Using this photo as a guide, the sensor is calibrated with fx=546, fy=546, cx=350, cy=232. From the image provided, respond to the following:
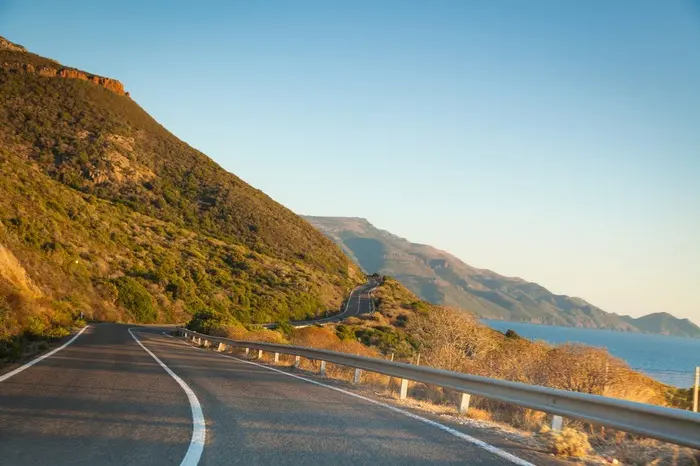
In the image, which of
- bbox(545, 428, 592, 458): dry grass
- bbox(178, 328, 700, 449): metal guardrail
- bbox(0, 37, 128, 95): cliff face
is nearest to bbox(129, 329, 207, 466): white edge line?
bbox(545, 428, 592, 458): dry grass

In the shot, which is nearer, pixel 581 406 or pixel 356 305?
pixel 581 406

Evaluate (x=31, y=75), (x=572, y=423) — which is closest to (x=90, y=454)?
(x=572, y=423)

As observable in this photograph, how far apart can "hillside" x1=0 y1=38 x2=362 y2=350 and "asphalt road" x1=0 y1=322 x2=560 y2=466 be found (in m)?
11.4

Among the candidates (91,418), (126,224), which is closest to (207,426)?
(91,418)

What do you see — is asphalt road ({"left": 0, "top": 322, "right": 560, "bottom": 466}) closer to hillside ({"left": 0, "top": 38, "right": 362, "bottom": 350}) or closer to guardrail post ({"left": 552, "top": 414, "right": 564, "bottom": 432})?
guardrail post ({"left": 552, "top": 414, "right": 564, "bottom": 432})

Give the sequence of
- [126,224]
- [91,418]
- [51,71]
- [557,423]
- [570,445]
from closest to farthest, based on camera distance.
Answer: [570,445], [91,418], [557,423], [126,224], [51,71]

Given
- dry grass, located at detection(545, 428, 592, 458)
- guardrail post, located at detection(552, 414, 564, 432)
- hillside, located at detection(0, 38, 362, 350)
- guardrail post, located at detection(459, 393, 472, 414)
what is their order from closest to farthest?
1. dry grass, located at detection(545, 428, 592, 458)
2. guardrail post, located at detection(552, 414, 564, 432)
3. guardrail post, located at detection(459, 393, 472, 414)
4. hillside, located at detection(0, 38, 362, 350)

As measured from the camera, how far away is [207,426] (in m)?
6.39

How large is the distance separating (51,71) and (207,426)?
11093cm

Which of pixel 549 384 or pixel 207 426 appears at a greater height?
pixel 549 384

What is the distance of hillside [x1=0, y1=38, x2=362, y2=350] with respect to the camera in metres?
45.1

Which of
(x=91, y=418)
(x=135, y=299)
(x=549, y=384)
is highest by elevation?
(x=549, y=384)

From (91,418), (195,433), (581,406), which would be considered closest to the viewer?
(195,433)

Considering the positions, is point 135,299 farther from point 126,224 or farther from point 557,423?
point 557,423
